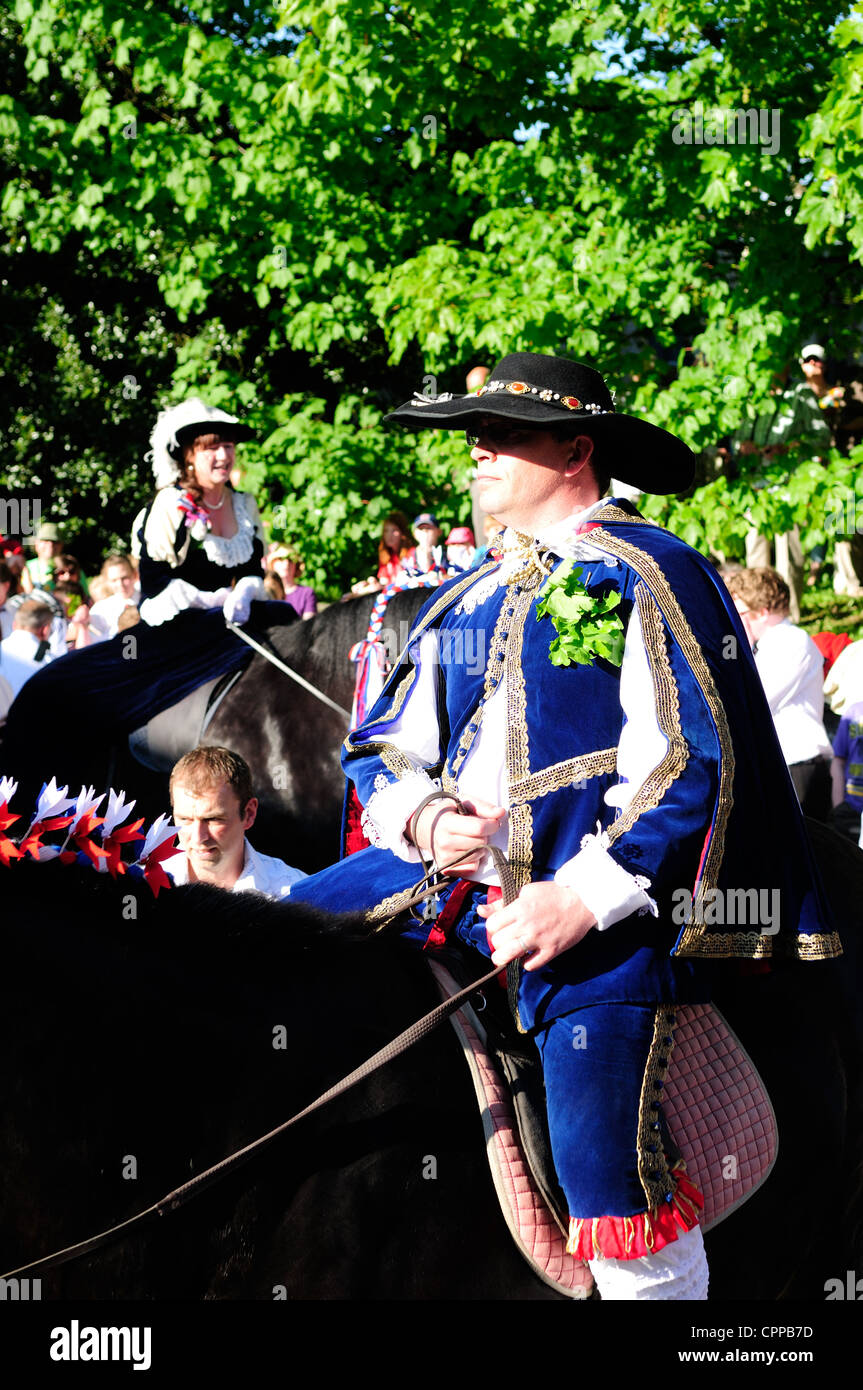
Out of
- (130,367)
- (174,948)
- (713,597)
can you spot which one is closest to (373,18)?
(713,597)

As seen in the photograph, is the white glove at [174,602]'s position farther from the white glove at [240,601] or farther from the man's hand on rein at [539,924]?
the man's hand on rein at [539,924]

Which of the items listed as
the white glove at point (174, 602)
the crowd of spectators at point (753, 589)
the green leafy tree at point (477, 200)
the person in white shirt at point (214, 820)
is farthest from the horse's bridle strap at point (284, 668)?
the green leafy tree at point (477, 200)

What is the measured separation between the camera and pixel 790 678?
6.89 metres

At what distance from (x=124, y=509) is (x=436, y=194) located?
796cm

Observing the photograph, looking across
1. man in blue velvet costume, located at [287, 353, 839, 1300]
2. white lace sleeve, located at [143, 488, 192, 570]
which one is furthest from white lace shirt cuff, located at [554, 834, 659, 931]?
white lace sleeve, located at [143, 488, 192, 570]

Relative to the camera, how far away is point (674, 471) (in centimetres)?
307

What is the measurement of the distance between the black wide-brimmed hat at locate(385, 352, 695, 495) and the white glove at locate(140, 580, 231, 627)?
3.62 metres

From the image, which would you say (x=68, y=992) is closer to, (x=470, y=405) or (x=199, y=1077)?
(x=199, y=1077)

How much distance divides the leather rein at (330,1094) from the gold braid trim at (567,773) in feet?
0.46

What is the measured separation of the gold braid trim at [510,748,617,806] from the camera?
272 cm

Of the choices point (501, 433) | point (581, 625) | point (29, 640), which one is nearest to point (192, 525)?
point (29, 640)

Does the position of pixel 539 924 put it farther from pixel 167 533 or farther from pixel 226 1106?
pixel 167 533

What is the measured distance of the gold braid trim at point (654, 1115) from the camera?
99.6 inches

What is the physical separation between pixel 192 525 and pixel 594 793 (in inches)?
167
